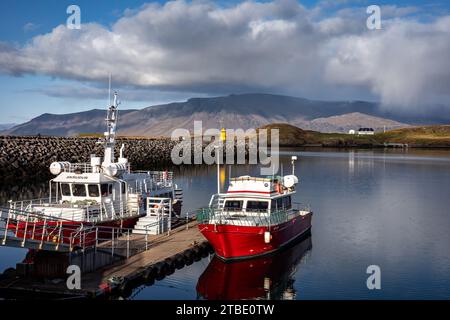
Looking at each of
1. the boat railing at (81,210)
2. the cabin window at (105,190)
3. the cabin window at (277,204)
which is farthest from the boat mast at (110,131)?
the cabin window at (277,204)

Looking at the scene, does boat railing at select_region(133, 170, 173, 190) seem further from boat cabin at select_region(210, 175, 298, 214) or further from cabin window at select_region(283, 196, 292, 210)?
cabin window at select_region(283, 196, 292, 210)

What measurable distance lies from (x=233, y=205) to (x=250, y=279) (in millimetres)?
5575

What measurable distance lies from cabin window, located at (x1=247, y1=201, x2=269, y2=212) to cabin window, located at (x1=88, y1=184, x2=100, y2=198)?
9447 millimetres

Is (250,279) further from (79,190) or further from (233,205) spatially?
(79,190)

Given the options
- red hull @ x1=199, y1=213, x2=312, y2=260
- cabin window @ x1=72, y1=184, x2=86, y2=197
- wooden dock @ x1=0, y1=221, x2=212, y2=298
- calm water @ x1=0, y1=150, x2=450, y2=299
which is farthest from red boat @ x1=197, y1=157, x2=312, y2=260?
cabin window @ x1=72, y1=184, x2=86, y2=197

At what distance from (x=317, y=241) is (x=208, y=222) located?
39.2 ft

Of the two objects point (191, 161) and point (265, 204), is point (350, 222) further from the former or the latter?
point (191, 161)

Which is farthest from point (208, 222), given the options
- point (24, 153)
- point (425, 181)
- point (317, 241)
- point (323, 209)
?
point (425, 181)

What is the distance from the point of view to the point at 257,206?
31.4m

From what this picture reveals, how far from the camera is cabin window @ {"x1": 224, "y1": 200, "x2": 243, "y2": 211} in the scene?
103 feet

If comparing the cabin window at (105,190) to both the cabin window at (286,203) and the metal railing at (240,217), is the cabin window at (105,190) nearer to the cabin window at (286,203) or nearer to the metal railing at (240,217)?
the metal railing at (240,217)

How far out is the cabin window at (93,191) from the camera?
3234cm

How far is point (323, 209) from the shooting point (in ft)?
172

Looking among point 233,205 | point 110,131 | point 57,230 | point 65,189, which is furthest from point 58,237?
point 110,131
